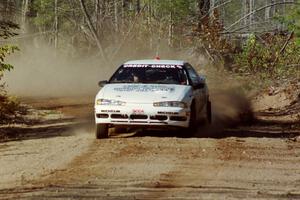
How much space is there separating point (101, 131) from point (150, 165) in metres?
3.23

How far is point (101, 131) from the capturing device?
1413cm

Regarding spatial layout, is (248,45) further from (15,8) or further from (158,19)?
(15,8)

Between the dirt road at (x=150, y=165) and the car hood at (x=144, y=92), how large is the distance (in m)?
0.77

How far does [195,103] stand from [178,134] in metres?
0.73

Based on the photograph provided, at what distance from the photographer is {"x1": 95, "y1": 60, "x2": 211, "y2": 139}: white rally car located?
13.7 m

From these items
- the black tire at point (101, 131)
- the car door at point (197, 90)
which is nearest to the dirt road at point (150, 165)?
the black tire at point (101, 131)

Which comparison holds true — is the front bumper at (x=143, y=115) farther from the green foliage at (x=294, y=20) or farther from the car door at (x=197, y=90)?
the green foliage at (x=294, y=20)

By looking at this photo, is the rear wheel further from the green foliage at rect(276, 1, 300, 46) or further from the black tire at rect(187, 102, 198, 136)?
the green foliage at rect(276, 1, 300, 46)

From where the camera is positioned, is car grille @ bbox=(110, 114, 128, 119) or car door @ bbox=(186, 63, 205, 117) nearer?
car grille @ bbox=(110, 114, 128, 119)

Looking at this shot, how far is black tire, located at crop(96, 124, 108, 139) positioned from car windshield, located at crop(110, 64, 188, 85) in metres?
1.25

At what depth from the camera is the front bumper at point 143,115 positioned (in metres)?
13.7

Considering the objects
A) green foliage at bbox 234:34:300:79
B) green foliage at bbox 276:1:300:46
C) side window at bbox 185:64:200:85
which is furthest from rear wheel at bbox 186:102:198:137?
green foliage at bbox 234:34:300:79

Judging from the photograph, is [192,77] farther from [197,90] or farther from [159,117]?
[159,117]

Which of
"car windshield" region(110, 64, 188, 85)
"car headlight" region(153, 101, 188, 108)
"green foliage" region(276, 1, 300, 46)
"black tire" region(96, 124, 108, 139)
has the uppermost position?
"green foliage" region(276, 1, 300, 46)
